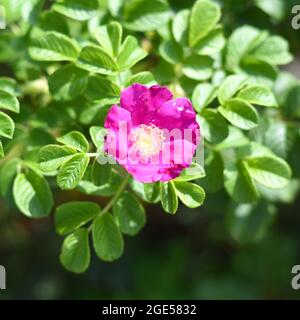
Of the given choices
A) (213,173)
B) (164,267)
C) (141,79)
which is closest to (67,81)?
(141,79)

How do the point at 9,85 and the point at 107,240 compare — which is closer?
the point at 107,240

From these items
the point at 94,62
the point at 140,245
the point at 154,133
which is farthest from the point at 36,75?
the point at 140,245

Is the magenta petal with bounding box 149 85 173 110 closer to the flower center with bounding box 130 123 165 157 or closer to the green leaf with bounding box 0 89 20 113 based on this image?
the flower center with bounding box 130 123 165 157

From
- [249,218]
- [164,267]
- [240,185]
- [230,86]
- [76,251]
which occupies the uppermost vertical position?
[230,86]

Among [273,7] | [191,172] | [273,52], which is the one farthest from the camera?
[273,7]

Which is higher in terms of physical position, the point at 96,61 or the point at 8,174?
the point at 96,61

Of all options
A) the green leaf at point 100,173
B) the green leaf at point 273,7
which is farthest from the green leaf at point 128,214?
the green leaf at point 273,7

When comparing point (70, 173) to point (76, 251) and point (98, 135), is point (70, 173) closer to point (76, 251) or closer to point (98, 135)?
point (98, 135)
